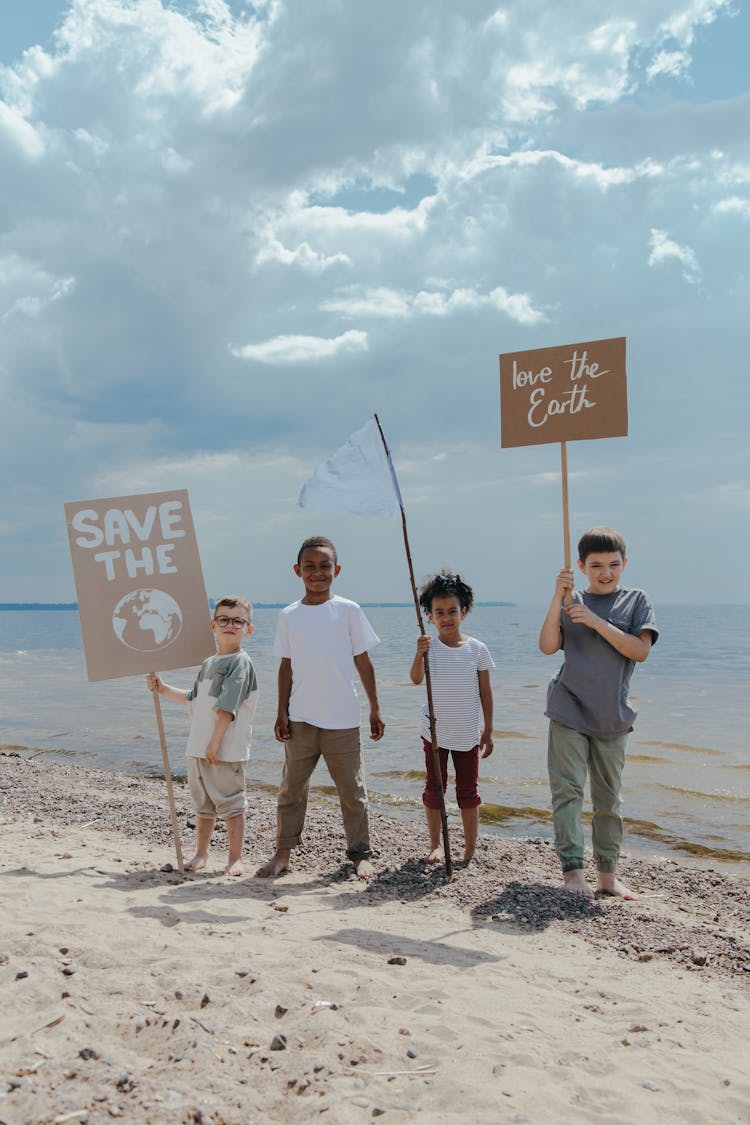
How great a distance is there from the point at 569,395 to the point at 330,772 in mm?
3024

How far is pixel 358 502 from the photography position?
5.69 m

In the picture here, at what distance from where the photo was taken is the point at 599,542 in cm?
539

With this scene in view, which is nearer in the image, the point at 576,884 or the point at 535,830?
the point at 576,884

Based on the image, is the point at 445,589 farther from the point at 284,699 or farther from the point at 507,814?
the point at 507,814

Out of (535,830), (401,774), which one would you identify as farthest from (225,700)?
(401,774)

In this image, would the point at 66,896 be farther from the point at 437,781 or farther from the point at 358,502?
the point at 358,502

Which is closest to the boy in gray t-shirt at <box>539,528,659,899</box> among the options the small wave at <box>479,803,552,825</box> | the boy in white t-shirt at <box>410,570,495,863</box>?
the boy in white t-shirt at <box>410,570,495,863</box>

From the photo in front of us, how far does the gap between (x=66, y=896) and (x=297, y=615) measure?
2184mm

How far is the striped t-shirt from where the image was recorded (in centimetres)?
589

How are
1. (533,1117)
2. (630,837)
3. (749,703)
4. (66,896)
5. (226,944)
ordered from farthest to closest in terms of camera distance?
(749,703), (630,837), (66,896), (226,944), (533,1117)

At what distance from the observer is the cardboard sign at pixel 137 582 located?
19.7 feet

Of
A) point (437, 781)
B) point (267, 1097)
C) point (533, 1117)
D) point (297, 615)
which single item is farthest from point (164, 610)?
point (533, 1117)

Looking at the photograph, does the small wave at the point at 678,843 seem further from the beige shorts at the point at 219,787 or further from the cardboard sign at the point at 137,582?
the cardboard sign at the point at 137,582

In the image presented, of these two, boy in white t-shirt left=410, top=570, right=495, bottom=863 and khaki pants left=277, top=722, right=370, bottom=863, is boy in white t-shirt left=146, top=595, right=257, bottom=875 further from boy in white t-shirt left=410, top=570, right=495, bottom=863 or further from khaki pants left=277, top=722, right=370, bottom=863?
boy in white t-shirt left=410, top=570, right=495, bottom=863
